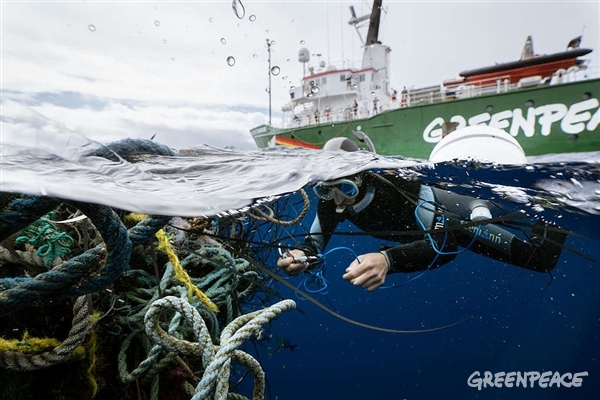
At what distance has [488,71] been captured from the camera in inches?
527

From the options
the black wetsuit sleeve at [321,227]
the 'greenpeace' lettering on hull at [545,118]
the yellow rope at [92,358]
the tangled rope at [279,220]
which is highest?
the 'greenpeace' lettering on hull at [545,118]

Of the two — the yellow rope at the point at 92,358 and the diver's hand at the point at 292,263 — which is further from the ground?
the diver's hand at the point at 292,263

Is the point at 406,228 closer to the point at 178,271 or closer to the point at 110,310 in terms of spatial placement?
the point at 178,271

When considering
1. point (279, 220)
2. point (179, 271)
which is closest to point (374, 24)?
point (279, 220)

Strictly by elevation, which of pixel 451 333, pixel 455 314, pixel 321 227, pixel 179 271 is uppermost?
pixel 321 227

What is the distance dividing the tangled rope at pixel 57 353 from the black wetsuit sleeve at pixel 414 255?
7.33 feet

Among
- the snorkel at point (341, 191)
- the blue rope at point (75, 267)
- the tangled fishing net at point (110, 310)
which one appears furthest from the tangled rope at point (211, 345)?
the snorkel at point (341, 191)

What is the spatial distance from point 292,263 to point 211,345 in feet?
4.82

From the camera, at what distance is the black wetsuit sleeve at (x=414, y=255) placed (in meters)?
3.08

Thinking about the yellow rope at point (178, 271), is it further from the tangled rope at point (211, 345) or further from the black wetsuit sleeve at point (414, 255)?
the black wetsuit sleeve at point (414, 255)

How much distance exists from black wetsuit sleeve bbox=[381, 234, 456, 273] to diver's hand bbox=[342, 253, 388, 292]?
2.9 inches

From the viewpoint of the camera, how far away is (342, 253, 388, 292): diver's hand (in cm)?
305

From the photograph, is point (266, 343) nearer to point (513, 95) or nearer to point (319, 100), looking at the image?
point (513, 95)

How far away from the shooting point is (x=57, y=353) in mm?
1487
